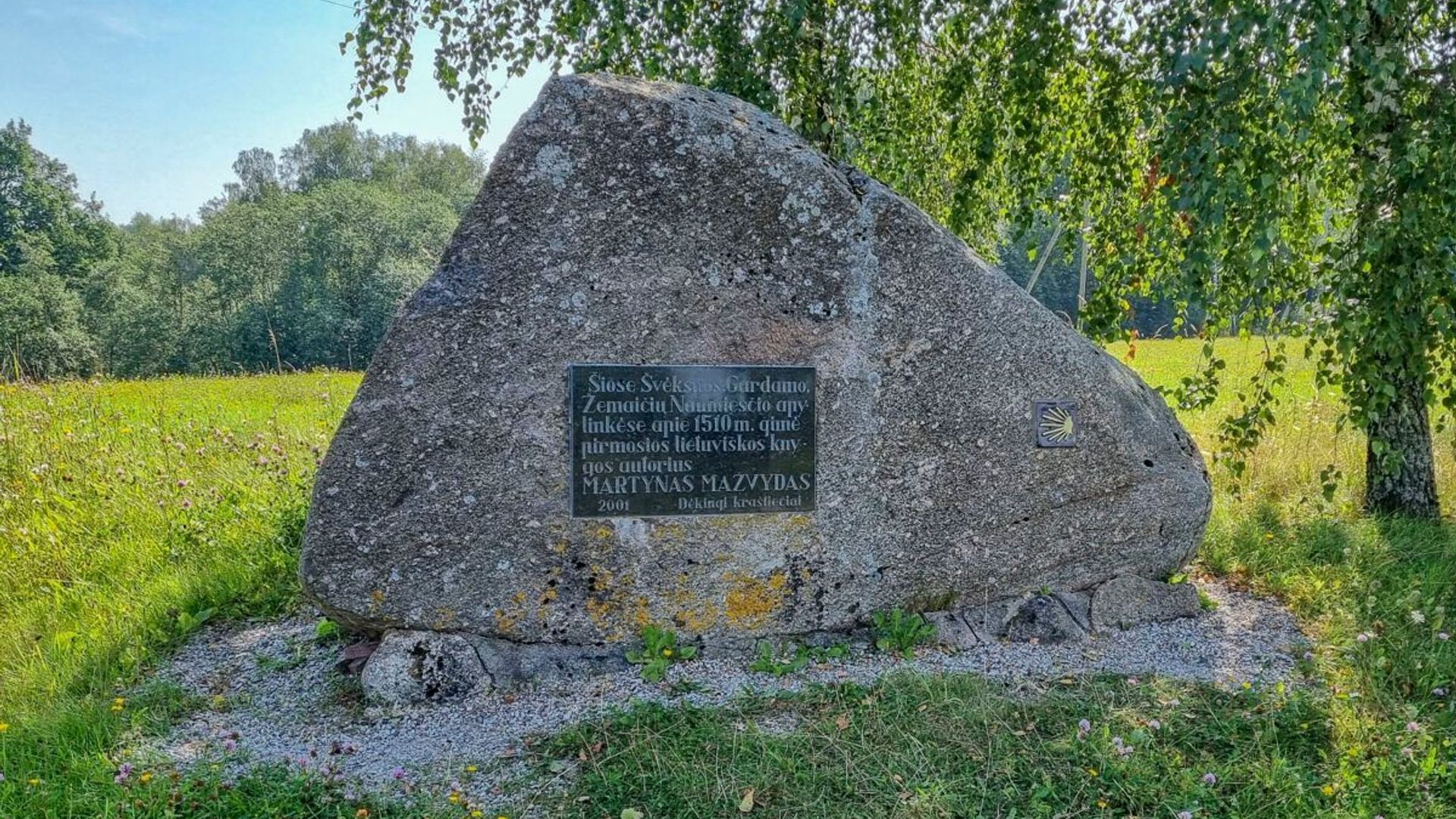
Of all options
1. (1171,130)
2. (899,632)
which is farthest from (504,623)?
(1171,130)

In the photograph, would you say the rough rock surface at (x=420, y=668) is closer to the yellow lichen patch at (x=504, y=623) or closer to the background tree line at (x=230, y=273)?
the yellow lichen patch at (x=504, y=623)

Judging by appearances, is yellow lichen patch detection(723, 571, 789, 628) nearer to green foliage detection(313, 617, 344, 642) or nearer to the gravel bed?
the gravel bed

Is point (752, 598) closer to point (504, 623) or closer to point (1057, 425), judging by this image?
point (504, 623)

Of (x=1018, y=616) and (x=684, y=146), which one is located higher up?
(x=684, y=146)

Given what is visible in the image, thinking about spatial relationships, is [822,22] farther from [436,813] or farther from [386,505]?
[436,813]

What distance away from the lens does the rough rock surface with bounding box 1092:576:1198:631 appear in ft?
12.4

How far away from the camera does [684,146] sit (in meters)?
3.33

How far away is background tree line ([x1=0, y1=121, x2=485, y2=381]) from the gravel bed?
22.3 m

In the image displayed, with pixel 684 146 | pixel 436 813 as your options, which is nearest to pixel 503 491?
pixel 436 813

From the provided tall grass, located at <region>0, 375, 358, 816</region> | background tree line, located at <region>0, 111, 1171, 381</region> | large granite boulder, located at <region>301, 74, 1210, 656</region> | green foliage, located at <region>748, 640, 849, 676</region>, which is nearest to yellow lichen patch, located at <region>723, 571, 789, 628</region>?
large granite boulder, located at <region>301, 74, 1210, 656</region>

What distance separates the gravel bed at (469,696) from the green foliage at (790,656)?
0.12 feet

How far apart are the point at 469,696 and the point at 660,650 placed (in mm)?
747

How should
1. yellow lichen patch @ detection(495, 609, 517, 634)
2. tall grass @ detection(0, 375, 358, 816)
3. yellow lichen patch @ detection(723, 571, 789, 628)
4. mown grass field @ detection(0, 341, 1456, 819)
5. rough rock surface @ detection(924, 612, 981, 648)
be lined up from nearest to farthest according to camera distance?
mown grass field @ detection(0, 341, 1456, 819), tall grass @ detection(0, 375, 358, 816), yellow lichen patch @ detection(495, 609, 517, 634), yellow lichen patch @ detection(723, 571, 789, 628), rough rock surface @ detection(924, 612, 981, 648)

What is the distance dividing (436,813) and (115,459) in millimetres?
4342
